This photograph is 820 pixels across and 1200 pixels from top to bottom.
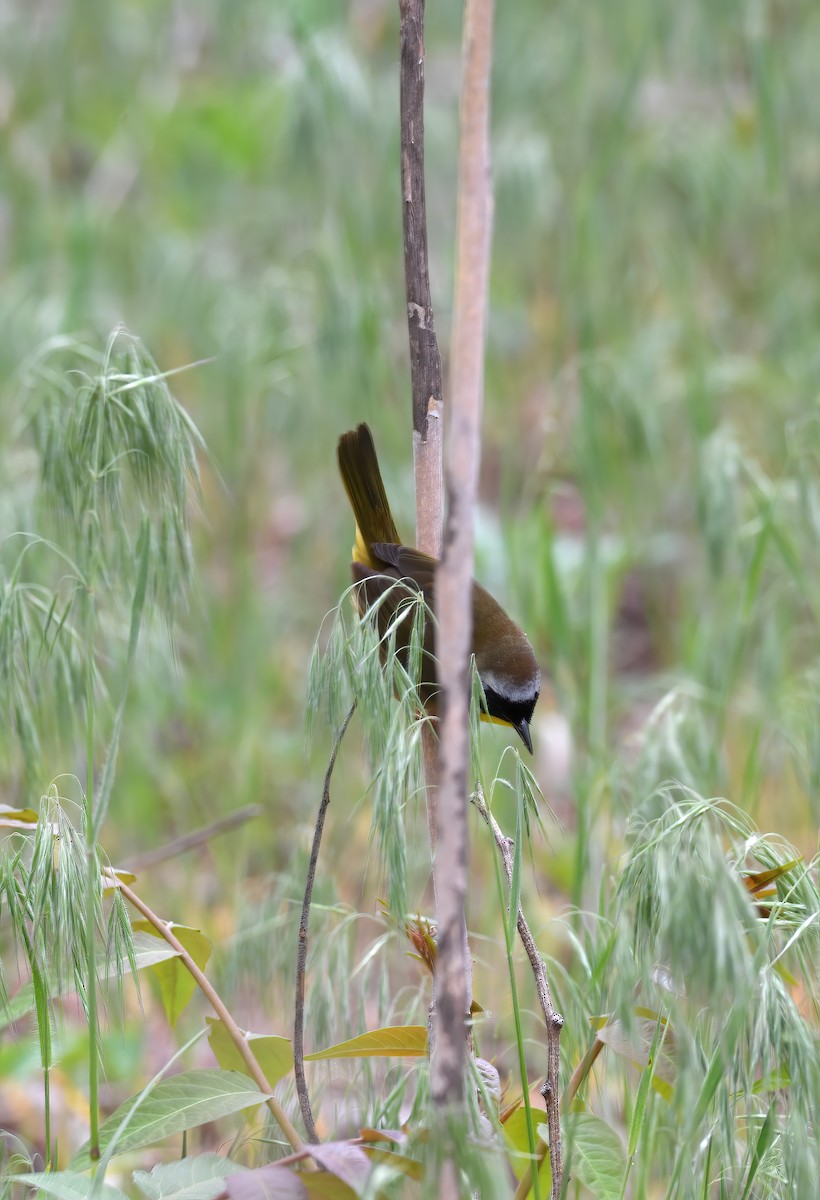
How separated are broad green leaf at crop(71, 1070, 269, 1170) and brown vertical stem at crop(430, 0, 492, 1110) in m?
0.32

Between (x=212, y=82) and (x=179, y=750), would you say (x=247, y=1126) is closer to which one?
(x=179, y=750)

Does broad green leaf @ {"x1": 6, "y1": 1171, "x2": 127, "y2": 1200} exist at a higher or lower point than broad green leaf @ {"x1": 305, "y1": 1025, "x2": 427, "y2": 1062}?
lower

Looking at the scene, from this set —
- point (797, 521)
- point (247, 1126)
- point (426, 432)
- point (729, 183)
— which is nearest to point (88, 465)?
point (426, 432)

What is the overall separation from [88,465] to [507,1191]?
977 mm

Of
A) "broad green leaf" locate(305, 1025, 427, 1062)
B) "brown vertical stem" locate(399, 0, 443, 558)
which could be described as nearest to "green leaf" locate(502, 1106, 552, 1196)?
"broad green leaf" locate(305, 1025, 427, 1062)

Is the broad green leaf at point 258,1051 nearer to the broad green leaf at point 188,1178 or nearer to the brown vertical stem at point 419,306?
the broad green leaf at point 188,1178

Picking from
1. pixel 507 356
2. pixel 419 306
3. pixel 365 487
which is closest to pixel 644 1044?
pixel 419 306

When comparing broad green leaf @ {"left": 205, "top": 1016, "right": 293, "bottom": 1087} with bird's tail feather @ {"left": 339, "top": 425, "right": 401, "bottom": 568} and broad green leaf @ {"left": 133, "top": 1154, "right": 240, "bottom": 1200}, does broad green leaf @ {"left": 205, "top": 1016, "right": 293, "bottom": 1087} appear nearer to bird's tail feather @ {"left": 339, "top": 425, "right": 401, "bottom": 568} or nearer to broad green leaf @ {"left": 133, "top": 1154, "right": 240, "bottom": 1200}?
broad green leaf @ {"left": 133, "top": 1154, "right": 240, "bottom": 1200}

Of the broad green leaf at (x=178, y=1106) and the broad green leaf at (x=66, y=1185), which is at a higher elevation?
the broad green leaf at (x=178, y=1106)

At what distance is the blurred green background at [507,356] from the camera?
3.02 metres

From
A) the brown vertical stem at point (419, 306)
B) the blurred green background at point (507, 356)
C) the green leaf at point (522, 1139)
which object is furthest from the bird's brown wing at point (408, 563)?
the green leaf at point (522, 1139)

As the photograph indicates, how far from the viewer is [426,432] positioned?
1.47 meters

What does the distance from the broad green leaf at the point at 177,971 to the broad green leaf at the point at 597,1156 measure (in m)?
0.49

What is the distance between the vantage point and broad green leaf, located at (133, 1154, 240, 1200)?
1186 millimetres
